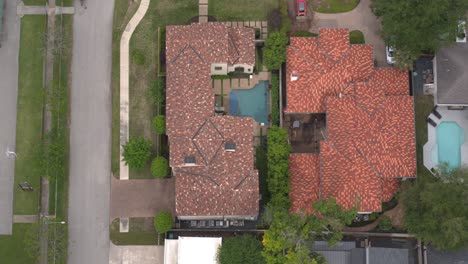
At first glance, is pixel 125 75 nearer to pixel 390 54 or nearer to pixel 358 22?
pixel 358 22

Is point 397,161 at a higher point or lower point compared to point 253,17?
lower

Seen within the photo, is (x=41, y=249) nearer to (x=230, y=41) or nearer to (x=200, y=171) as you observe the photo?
(x=200, y=171)

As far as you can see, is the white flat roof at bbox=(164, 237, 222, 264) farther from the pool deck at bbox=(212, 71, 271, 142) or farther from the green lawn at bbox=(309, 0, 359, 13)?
the green lawn at bbox=(309, 0, 359, 13)

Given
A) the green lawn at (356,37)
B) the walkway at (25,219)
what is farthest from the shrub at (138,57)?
the green lawn at (356,37)

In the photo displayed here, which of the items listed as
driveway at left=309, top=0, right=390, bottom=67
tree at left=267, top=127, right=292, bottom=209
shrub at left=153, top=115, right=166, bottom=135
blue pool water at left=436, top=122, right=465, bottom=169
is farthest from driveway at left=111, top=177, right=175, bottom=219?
blue pool water at left=436, top=122, right=465, bottom=169

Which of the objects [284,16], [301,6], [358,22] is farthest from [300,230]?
[358,22]

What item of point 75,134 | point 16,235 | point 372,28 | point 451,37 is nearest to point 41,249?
point 16,235

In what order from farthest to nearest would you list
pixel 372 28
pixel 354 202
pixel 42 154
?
pixel 372 28, pixel 42 154, pixel 354 202
